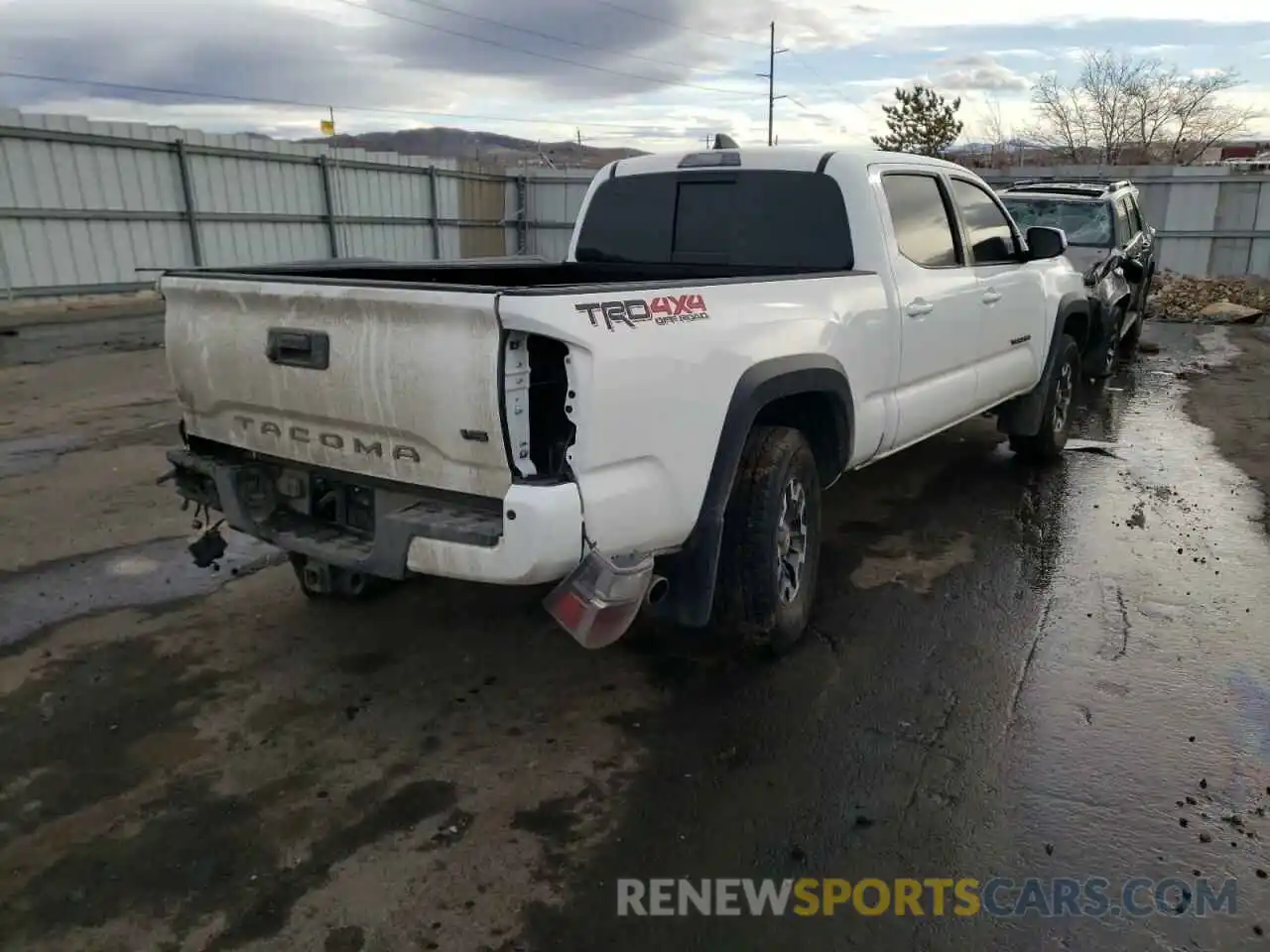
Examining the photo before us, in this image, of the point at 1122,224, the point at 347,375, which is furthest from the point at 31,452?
the point at 1122,224

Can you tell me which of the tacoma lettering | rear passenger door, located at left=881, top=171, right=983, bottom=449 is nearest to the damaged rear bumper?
the tacoma lettering

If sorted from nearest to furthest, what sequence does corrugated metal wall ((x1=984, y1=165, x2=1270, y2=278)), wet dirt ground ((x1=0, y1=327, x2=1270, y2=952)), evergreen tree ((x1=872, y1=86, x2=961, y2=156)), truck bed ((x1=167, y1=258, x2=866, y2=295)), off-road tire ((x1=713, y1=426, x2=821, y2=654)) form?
wet dirt ground ((x1=0, y1=327, x2=1270, y2=952)) < off-road tire ((x1=713, y1=426, x2=821, y2=654)) < truck bed ((x1=167, y1=258, x2=866, y2=295)) < corrugated metal wall ((x1=984, y1=165, x2=1270, y2=278)) < evergreen tree ((x1=872, y1=86, x2=961, y2=156))

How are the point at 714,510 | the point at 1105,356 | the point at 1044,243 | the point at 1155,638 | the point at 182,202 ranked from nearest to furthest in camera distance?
the point at 714,510, the point at 1155,638, the point at 1044,243, the point at 1105,356, the point at 182,202

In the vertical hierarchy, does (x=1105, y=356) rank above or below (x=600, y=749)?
above

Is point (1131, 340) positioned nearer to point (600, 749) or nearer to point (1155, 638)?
point (1155, 638)

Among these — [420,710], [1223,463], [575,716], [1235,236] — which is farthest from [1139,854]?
[1235,236]

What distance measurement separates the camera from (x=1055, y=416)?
6.79m

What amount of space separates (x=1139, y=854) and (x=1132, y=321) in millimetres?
10734

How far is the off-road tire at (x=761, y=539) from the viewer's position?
363cm

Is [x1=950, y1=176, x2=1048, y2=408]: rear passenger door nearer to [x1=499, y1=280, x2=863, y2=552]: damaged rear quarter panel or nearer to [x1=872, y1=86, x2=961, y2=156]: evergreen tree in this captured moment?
[x1=499, y1=280, x2=863, y2=552]: damaged rear quarter panel

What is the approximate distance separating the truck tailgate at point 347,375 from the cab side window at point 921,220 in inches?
103

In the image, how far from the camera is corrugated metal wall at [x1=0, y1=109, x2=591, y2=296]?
14.0 meters

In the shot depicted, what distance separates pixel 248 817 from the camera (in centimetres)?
288

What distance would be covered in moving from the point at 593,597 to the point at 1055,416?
5.13 metres
